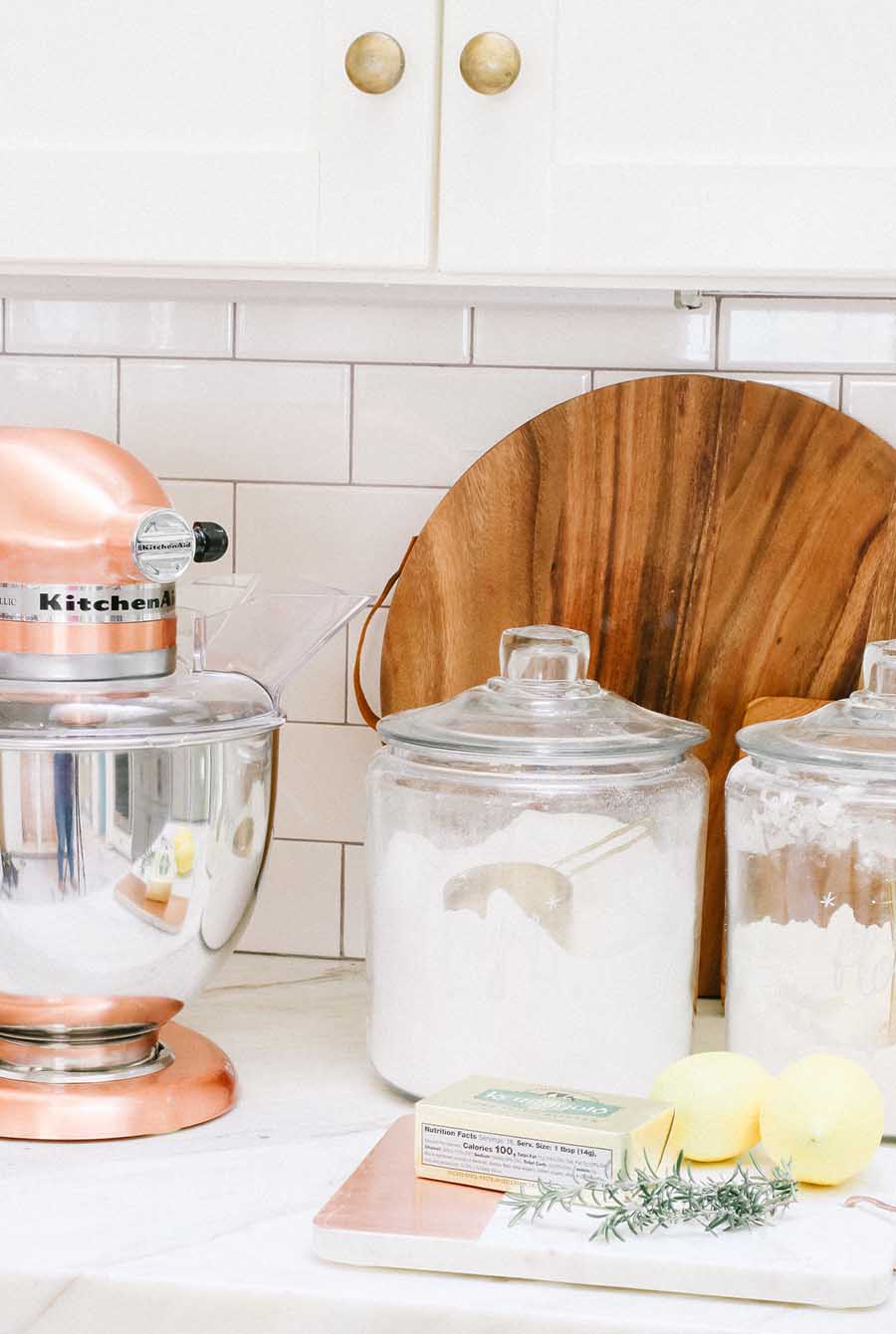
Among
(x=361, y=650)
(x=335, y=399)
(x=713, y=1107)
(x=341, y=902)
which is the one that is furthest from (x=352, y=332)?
(x=713, y=1107)

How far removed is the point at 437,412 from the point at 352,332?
0.10 m

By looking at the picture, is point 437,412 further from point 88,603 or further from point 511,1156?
point 511,1156

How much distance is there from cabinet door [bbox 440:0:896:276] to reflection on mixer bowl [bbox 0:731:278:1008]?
1.29 feet

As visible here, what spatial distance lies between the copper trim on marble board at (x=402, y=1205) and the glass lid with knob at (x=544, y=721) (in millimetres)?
257

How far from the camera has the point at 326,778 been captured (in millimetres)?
1347

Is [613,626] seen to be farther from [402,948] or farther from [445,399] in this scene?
[402,948]

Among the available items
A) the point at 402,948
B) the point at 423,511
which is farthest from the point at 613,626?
the point at 402,948

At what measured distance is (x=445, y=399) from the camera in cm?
130

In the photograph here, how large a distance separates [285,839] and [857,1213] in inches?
26.5

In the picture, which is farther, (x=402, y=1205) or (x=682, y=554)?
(x=682, y=554)

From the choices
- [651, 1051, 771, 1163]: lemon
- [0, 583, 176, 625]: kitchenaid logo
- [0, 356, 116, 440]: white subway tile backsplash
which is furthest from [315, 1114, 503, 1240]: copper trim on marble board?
[0, 356, 116, 440]: white subway tile backsplash

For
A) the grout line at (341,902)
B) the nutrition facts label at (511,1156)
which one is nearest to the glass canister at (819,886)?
the nutrition facts label at (511,1156)

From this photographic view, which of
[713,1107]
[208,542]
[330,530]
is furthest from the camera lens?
[330,530]

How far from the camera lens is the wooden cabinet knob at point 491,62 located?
0.92m
